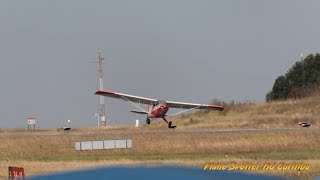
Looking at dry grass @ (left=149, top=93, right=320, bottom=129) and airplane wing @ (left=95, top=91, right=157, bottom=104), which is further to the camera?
dry grass @ (left=149, top=93, right=320, bottom=129)

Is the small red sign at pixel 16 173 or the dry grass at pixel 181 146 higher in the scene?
the dry grass at pixel 181 146

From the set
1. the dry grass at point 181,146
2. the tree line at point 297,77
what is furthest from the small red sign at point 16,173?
the tree line at point 297,77

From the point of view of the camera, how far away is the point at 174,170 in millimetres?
21078

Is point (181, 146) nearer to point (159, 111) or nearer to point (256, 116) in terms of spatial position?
point (159, 111)

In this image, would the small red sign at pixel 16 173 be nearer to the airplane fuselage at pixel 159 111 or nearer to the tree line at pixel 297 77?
the airplane fuselage at pixel 159 111

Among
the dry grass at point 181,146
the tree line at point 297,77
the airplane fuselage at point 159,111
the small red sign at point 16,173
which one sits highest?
the tree line at point 297,77

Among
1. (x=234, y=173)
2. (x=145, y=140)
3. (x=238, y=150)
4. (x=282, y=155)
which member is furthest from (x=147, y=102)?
(x=234, y=173)

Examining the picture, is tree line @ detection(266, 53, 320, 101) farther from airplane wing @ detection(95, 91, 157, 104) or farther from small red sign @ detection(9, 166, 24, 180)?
small red sign @ detection(9, 166, 24, 180)

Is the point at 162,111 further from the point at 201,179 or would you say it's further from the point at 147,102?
the point at 201,179

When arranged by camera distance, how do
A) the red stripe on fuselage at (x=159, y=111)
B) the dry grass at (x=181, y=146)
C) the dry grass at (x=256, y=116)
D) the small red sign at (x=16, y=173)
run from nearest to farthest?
the small red sign at (x=16, y=173) → the dry grass at (x=181, y=146) → the red stripe on fuselage at (x=159, y=111) → the dry grass at (x=256, y=116)

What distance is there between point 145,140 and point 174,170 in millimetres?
37225

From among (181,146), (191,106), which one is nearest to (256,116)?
(191,106)

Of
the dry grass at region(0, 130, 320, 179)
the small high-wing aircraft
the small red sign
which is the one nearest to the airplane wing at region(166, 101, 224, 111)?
the small high-wing aircraft

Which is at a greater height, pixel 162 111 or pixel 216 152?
pixel 162 111
